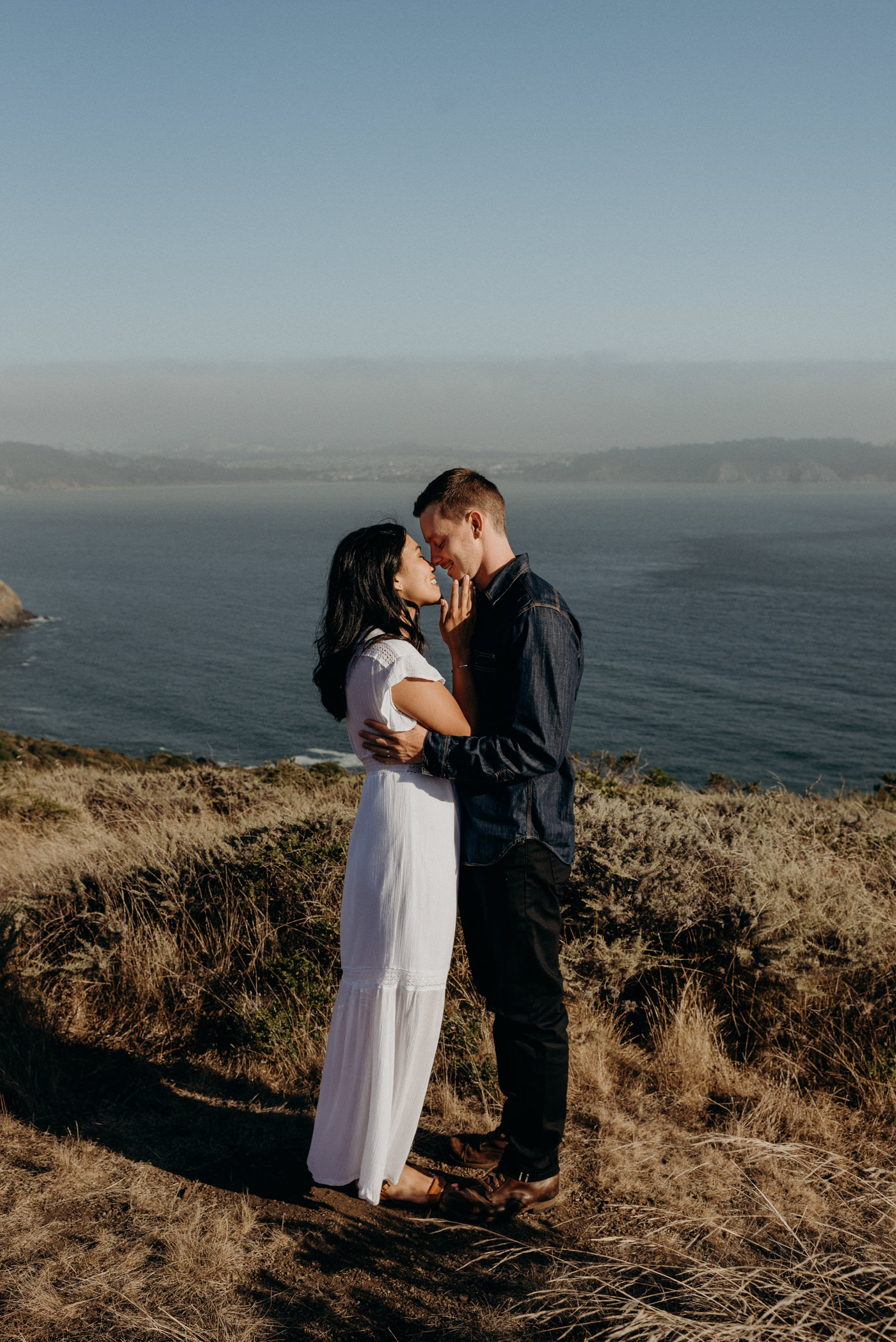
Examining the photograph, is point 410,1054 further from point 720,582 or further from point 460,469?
point 720,582

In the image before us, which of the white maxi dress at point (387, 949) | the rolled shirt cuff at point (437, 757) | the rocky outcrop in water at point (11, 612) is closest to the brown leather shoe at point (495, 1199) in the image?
the white maxi dress at point (387, 949)

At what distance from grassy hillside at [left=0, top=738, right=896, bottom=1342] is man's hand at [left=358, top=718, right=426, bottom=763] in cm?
164

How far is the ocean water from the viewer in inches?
1686

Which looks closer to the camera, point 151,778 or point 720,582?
point 151,778

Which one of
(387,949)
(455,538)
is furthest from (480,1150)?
(455,538)

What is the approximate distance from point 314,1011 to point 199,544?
146 m

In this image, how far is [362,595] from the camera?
321cm

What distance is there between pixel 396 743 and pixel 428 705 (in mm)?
170

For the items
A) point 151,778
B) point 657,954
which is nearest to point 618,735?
point 151,778

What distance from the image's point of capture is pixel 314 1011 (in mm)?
4438

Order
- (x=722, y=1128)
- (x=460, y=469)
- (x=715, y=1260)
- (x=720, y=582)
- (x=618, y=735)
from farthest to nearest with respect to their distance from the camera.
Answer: (x=720, y=582) → (x=618, y=735) → (x=722, y=1128) → (x=460, y=469) → (x=715, y=1260)

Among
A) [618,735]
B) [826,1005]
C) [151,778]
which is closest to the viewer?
[826,1005]

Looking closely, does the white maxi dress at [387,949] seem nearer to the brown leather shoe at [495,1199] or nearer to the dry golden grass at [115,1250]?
the brown leather shoe at [495,1199]

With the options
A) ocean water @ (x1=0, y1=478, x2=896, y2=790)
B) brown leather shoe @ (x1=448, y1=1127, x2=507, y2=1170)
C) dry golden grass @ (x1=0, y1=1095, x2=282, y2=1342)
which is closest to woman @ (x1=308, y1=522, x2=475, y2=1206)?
brown leather shoe @ (x1=448, y1=1127, x2=507, y2=1170)
